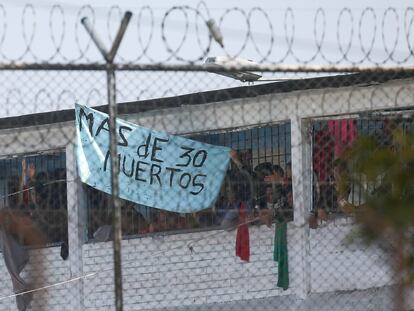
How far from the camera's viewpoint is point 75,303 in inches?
541

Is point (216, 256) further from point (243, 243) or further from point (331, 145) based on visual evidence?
point (331, 145)

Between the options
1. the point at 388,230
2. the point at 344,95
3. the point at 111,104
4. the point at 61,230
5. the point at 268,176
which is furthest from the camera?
the point at 61,230

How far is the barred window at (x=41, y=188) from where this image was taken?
13672 millimetres

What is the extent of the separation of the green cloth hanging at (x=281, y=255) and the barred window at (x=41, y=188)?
8.00 ft

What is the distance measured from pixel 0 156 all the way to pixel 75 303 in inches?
81.4

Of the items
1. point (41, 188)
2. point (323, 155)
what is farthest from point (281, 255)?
point (41, 188)

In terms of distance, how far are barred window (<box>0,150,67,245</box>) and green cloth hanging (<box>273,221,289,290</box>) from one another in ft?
8.00

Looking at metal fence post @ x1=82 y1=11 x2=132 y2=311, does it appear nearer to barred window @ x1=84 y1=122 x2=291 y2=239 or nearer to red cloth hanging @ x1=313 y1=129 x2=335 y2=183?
red cloth hanging @ x1=313 y1=129 x2=335 y2=183

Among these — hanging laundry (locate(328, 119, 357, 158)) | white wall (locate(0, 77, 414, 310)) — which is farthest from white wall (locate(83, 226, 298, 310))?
hanging laundry (locate(328, 119, 357, 158))

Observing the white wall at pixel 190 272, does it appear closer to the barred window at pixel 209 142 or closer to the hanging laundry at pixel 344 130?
the barred window at pixel 209 142

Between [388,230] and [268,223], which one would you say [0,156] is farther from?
[388,230]

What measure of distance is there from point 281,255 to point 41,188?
9.85 ft

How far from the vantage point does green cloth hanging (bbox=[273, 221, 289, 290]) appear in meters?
12.8

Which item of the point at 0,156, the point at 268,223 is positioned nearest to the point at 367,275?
the point at 268,223
